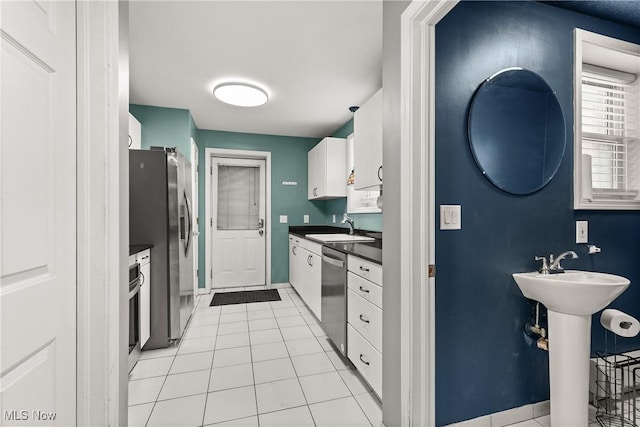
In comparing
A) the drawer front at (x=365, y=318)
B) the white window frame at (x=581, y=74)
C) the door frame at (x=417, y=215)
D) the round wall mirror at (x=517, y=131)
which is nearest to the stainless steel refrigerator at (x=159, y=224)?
the drawer front at (x=365, y=318)

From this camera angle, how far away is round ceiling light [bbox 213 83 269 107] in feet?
8.89

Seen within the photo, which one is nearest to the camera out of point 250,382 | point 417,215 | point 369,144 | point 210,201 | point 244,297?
point 417,215

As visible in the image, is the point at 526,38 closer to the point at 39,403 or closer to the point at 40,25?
the point at 40,25

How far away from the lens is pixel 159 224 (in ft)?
7.78

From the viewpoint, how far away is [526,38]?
1560 millimetres

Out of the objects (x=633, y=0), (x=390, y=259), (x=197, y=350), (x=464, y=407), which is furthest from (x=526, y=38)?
(x=197, y=350)

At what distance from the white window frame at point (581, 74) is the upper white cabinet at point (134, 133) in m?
3.76

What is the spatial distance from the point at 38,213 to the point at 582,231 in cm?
260

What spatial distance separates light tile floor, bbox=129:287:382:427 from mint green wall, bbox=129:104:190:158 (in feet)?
7.14

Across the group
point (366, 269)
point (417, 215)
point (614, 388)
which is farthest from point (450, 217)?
point (614, 388)

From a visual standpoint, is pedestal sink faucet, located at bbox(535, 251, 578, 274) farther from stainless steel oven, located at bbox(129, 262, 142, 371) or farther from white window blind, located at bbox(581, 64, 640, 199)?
stainless steel oven, located at bbox(129, 262, 142, 371)

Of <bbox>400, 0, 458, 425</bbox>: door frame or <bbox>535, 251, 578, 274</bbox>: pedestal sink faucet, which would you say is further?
<bbox>535, 251, 578, 274</bbox>: pedestal sink faucet

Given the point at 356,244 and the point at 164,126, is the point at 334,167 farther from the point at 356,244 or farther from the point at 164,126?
the point at 164,126

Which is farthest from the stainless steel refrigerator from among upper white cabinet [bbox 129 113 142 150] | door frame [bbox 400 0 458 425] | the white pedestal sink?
the white pedestal sink
